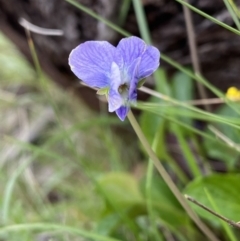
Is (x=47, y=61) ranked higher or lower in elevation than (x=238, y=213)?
higher

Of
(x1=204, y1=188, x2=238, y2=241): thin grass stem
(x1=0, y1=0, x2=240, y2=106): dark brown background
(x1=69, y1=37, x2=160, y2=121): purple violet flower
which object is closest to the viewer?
(x1=69, y1=37, x2=160, y2=121): purple violet flower

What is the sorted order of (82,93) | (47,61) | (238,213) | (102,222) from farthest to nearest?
(82,93), (47,61), (102,222), (238,213)

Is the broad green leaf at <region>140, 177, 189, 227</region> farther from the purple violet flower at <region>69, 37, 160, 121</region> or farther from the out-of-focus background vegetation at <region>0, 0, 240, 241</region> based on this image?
the purple violet flower at <region>69, 37, 160, 121</region>

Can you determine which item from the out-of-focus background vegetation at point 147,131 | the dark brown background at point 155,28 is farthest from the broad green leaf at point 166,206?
the dark brown background at point 155,28

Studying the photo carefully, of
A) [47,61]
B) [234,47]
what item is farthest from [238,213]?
[47,61]

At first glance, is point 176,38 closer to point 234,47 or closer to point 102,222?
point 234,47

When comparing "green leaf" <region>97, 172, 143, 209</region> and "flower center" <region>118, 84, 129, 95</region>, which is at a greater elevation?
"flower center" <region>118, 84, 129, 95</region>

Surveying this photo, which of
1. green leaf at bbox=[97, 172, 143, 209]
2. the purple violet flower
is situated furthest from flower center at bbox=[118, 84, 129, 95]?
green leaf at bbox=[97, 172, 143, 209]
